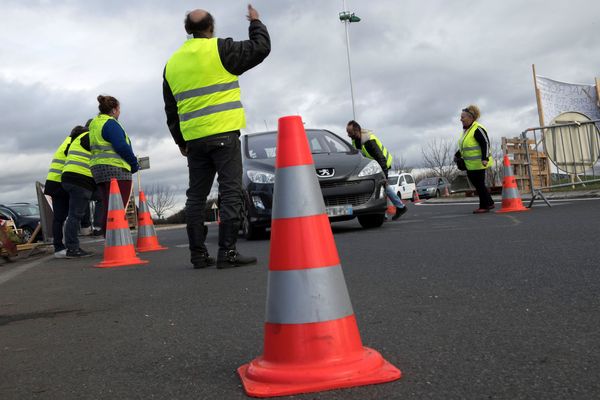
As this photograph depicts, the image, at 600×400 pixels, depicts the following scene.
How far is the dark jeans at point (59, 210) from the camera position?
913 centimetres

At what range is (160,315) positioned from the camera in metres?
3.56

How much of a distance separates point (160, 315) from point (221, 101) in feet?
7.81

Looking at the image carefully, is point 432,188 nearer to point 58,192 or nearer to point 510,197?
point 510,197

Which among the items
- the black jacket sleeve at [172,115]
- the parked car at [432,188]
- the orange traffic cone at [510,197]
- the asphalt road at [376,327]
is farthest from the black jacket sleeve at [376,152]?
the parked car at [432,188]

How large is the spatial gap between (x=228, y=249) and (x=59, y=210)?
4566 millimetres

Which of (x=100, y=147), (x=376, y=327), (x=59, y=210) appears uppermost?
(x=100, y=147)

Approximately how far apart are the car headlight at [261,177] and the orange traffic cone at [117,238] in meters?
1.89

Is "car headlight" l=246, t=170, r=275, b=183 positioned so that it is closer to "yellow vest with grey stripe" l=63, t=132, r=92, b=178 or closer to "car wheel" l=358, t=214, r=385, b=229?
"car wheel" l=358, t=214, r=385, b=229

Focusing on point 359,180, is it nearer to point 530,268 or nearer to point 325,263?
point 530,268

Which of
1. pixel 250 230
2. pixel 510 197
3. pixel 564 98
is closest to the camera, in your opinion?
pixel 250 230

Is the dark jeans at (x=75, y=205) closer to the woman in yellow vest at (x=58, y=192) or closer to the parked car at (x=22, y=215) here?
the woman in yellow vest at (x=58, y=192)

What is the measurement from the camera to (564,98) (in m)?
19.4

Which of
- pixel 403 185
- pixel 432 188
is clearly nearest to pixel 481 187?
pixel 403 185

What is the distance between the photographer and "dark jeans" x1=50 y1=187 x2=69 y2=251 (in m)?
9.13
